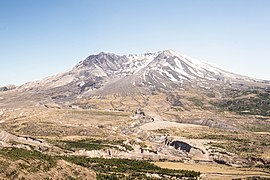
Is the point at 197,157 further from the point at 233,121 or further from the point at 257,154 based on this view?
the point at 233,121

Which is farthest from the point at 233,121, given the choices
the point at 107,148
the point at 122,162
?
the point at 122,162

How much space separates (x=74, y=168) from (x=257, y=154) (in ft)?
221

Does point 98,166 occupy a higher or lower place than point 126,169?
higher

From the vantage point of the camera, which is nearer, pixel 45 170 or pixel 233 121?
pixel 45 170

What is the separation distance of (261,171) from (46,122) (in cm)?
11291

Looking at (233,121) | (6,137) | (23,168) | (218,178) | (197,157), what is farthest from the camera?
(233,121)

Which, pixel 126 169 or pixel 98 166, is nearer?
pixel 98 166

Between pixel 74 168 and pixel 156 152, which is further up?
pixel 74 168

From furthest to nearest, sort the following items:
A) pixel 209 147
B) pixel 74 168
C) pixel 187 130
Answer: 1. pixel 187 130
2. pixel 209 147
3. pixel 74 168

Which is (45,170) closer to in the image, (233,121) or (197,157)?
(197,157)

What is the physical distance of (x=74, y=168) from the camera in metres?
61.7

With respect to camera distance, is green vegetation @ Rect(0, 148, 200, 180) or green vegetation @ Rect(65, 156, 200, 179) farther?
green vegetation @ Rect(65, 156, 200, 179)

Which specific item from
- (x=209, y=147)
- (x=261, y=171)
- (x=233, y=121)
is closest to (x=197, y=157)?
(x=209, y=147)

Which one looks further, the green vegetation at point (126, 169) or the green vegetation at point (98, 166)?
the green vegetation at point (126, 169)
